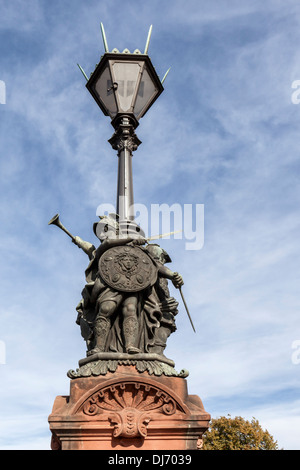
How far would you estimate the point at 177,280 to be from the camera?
320 inches

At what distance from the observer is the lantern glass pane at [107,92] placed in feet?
35.0

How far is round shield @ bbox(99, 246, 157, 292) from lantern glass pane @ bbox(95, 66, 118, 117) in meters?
4.23

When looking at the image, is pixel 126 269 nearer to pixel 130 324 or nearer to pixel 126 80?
pixel 130 324

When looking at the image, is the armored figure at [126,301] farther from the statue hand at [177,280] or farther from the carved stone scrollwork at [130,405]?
the carved stone scrollwork at [130,405]

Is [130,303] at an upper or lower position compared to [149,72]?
lower

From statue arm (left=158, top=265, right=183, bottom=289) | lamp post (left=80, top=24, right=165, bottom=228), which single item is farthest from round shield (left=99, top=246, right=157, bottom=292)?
Answer: lamp post (left=80, top=24, right=165, bottom=228)

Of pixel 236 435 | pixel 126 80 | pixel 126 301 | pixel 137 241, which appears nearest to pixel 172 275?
pixel 137 241

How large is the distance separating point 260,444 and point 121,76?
27261mm

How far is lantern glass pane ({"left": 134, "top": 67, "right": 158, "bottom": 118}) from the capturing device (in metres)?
10.9

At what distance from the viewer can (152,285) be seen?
25.1 ft

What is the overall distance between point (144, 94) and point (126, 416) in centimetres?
742

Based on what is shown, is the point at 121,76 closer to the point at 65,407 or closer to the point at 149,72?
the point at 149,72
